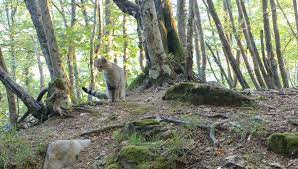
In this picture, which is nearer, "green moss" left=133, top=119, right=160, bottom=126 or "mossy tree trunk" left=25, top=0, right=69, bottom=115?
"green moss" left=133, top=119, right=160, bottom=126

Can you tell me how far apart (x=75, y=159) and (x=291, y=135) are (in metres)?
3.20

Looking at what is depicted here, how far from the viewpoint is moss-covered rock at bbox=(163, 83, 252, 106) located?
6.55 metres

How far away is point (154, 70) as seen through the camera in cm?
953

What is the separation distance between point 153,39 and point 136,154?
16.0 ft

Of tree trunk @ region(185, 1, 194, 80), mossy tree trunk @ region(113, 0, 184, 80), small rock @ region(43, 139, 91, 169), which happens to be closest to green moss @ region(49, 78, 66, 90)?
small rock @ region(43, 139, 91, 169)

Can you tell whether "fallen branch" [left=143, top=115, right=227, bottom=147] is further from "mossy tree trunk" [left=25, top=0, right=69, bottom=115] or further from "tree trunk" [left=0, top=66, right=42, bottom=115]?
"tree trunk" [left=0, top=66, right=42, bottom=115]

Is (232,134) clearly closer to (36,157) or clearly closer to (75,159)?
(75,159)

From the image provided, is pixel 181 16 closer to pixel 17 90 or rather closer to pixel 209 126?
pixel 17 90

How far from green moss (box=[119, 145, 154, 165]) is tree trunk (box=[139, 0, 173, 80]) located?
4712 mm

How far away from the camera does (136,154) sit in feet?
15.0

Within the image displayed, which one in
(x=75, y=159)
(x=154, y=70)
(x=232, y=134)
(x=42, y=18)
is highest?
(x=42, y=18)

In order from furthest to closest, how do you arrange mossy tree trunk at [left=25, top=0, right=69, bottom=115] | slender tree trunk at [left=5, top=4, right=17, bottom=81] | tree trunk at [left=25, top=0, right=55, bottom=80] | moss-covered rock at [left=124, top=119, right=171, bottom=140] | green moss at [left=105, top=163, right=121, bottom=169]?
slender tree trunk at [left=5, top=4, right=17, bottom=81] < tree trunk at [left=25, top=0, right=55, bottom=80] < mossy tree trunk at [left=25, top=0, right=69, bottom=115] < moss-covered rock at [left=124, top=119, right=171, bottom=140] < green moss at [left=105, top=163, right=121, bottom=169]

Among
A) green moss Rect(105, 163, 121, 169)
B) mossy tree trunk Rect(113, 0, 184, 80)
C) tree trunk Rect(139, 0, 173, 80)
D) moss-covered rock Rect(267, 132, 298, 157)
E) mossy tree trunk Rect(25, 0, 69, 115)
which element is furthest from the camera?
mossy tree trunk Rect(113, 0, 184, 80)

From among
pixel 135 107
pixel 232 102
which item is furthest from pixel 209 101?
pixel 135 107
